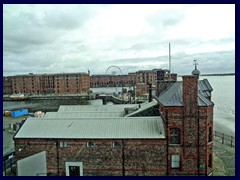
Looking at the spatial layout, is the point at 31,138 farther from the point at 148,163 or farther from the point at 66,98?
the point at 66,98

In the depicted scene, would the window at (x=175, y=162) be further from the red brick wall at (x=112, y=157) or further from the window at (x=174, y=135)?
the window at (x=174, y=135)

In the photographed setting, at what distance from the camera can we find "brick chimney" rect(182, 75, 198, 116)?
15984 millimetres

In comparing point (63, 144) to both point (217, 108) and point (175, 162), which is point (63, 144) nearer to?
point (175, 162)

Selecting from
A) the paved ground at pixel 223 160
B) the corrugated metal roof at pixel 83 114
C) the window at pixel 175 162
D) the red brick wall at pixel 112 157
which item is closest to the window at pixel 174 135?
the red brick wall at pixel 112 157

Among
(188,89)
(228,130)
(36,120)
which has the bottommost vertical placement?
(228,130)

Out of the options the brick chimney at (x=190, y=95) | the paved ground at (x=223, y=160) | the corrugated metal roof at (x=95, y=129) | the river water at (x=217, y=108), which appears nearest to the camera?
the brick chimney at (x=190, y=95)

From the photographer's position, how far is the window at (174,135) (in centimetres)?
1616

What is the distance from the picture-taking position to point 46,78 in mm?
131625

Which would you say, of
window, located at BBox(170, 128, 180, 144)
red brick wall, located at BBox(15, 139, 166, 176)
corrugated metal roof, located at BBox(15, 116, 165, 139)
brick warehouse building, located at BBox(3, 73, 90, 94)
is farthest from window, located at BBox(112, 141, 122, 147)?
brick warehouse building, located at BBox(3, 73, 90, 94)

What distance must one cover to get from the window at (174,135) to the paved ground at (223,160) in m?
4.44

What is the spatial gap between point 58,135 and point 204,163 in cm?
1094

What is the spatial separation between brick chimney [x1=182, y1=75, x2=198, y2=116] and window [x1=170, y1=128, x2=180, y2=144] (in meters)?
1.47

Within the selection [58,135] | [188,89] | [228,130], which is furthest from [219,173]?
[228,130]

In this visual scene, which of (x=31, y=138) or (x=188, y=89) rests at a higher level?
(x=188, y=89)
